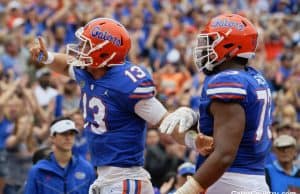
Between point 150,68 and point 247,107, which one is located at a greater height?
point 247,107

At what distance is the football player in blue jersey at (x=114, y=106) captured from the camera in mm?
5281

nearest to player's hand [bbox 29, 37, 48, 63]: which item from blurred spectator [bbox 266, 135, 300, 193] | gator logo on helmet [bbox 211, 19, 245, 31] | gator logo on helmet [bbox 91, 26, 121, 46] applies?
gator logo on helmet [bbox 91, 26, 121, 46]

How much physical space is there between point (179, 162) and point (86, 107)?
Result: 13.2ft

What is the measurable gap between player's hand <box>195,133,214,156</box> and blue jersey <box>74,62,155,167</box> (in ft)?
2.25

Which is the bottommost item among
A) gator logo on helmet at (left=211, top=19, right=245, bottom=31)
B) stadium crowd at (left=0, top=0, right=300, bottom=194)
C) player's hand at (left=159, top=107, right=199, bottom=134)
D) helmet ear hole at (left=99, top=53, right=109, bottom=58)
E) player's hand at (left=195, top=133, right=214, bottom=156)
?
stadium crowd at (left=0, top=0, right=300, bottom=194)

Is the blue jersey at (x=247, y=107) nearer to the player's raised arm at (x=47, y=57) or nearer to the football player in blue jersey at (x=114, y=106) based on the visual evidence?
the football player in blue jersey at (x=114, y=106)

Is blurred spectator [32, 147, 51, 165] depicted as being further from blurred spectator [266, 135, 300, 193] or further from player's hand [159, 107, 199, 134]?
player's hand [159, 107, 199, 134]

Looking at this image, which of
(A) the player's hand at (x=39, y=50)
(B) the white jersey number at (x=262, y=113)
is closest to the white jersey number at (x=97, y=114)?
(A) the player's hand at (x=39, y=50)

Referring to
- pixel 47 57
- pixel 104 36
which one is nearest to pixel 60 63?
pixel 47 57

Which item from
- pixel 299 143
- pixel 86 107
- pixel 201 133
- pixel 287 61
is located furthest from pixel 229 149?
pixel 287 61

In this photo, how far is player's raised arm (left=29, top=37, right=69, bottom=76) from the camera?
5.98 meters

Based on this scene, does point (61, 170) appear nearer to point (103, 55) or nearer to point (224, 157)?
point (103, 55)

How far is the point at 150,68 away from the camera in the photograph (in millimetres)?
12773

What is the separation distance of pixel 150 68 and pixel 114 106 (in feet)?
24.4
